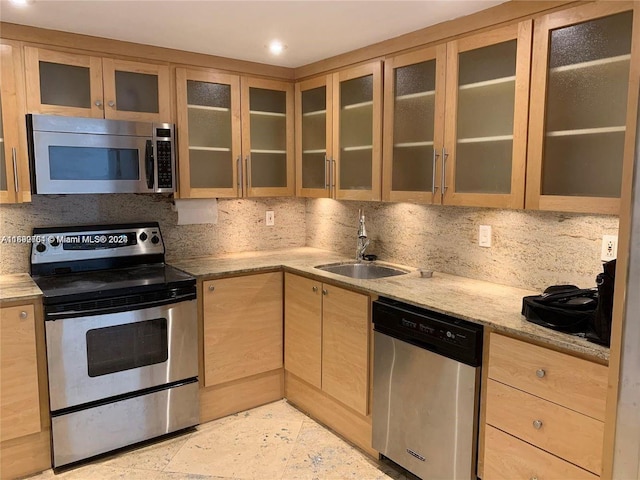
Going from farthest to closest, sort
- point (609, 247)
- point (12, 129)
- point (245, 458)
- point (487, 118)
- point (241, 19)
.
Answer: point (245, 458) < point (12, 129) < point (241, 19) < point (487, 118) < point (609, 247)

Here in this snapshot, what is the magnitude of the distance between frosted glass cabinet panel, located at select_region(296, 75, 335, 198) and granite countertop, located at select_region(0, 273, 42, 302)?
1.76 metres

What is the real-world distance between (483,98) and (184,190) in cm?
184

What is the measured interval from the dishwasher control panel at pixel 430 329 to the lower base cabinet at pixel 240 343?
904 millimetres

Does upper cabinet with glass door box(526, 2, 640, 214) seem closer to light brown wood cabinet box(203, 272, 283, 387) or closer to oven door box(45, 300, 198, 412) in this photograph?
light brown wood cabinet box(203, 272, 283, 387)

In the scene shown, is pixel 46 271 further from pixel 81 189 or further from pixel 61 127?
pixel 61 127

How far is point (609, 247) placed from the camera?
2066 mm

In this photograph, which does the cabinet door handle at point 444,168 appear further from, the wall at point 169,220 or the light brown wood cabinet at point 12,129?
the light brown wood cabinet at point 12,129

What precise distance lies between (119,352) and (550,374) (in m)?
2.06

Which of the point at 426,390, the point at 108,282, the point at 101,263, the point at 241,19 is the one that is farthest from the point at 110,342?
the point at 241,19

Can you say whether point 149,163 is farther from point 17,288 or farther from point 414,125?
point 414,125

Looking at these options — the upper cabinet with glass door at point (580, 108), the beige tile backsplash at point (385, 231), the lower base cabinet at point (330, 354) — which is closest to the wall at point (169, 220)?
the beige tile backsplash at point (385, 231)

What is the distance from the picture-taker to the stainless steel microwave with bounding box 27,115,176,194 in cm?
249

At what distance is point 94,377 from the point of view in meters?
2.47

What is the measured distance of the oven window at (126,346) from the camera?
8.08 ft
